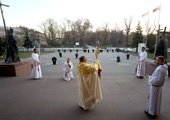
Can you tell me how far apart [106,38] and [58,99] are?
69943mm

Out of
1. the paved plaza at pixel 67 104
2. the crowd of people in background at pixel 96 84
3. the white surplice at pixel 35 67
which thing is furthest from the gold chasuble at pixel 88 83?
the white surplice at pixel 35 67

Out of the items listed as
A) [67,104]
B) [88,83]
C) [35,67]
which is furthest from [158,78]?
[35,67]

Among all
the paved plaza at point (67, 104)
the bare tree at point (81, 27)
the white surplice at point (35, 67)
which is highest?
the bare tree at point (81, 27)

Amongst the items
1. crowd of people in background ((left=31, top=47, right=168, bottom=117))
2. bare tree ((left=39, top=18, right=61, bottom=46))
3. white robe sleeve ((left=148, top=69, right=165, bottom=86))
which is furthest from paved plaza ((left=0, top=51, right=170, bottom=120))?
bare tree ((left=39, top=18, right=61, bottom=46))

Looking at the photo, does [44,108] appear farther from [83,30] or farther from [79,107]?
[83,30]

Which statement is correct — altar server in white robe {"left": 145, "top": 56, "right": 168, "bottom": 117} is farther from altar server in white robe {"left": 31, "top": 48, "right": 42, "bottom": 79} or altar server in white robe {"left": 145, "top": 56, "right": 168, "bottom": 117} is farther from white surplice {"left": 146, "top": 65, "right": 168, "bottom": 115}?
altar server in white robe {"left": 31, "top": 48, "right": 42, "bottom": 79}

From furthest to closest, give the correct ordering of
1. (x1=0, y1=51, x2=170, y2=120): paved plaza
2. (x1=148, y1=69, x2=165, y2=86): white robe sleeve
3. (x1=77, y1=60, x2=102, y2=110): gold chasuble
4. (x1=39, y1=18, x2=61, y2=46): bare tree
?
1. (x1=39, y1=18, x2=61, y2=46): bare tree
2. (x1=77, y1=60, x2=102, y2=110): gold chasuble
3. (x1=0, y1=51, x2=170, y2=120): paved plaza
4. (x1=148, y1=69, x2=165, y2=86): white robe sleeve

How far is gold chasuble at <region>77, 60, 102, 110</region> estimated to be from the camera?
3.57 m

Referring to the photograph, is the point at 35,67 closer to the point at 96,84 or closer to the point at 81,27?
the point at 96,84

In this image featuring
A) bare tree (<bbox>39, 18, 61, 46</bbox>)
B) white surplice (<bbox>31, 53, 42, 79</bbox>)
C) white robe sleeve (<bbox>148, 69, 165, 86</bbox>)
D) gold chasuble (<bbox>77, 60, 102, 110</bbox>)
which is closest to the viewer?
white robe sleeve (<bbox>148, 69, 165, 86</bbox>)

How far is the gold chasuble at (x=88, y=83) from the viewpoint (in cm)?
357

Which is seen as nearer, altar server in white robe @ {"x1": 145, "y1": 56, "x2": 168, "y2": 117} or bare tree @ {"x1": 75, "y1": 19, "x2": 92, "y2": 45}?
altar server in white robe @ {"x1": 145, "y1": 56, "x2": 168, "y2": 117}

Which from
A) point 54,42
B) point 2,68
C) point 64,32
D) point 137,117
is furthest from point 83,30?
point 137,117

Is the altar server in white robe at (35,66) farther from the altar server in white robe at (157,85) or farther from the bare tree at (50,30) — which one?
the bare tree at (50,30)
